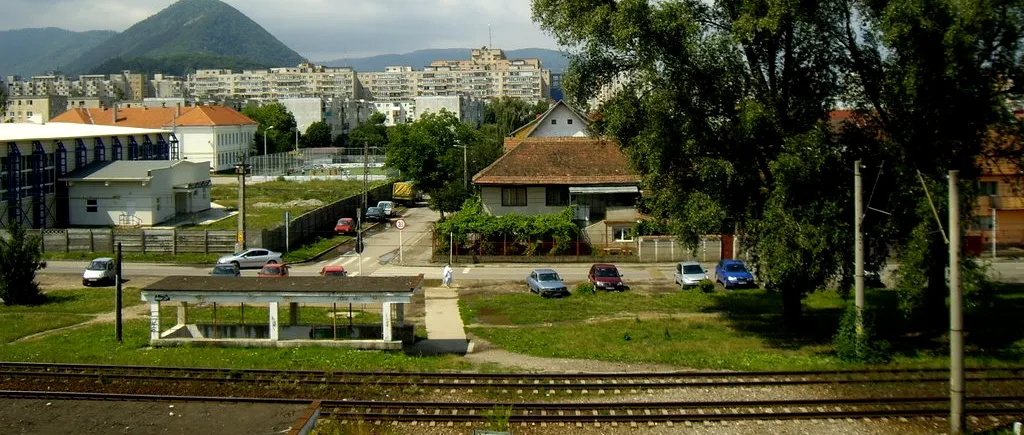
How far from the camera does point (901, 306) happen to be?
76.6 ft

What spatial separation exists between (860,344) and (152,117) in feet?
331

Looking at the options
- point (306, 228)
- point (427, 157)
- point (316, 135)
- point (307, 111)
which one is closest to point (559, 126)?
point (427, 157)

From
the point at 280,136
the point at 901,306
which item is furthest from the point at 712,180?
the point at 280,136

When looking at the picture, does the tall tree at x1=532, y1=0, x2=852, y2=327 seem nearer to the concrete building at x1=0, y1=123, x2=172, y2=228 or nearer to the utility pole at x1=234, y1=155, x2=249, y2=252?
the utility pole at x1=234, y1=155, x2=249, y2=252

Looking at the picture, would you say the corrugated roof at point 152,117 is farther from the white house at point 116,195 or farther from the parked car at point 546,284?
the parked car at point 546,284

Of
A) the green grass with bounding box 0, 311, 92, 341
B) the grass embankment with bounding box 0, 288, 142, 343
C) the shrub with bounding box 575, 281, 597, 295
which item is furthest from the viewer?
the shrub with bounding box 575, 281, 597, 295

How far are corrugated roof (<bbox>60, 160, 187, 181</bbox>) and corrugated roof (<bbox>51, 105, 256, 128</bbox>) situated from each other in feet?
148

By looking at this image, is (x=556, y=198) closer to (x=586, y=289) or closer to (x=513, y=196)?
(x=513, y=196)

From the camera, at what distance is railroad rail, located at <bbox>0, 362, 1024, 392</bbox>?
67.4 ft

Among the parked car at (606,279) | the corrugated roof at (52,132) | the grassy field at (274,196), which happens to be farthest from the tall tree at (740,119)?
the corrugated roof at (52,132)

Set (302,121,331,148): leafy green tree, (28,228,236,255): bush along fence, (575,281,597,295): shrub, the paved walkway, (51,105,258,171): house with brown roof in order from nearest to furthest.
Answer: the paved walkway < (575,281,597,295): shrub < (28,228,236,255): bush along fence < (51,105,258,171): house with brown roof < (302,121,331,148): leafy green tree

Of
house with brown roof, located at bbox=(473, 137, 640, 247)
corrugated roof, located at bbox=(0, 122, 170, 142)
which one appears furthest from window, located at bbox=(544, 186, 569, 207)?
corrugated roof, located at bbox=(0, 122, 170, 142)

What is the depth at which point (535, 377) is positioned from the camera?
21328mm

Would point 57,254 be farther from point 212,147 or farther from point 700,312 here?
point 212,147
